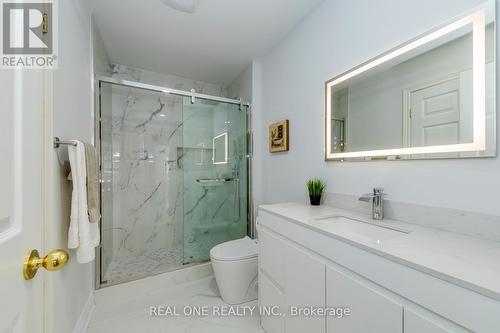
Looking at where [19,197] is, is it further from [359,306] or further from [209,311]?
[209,311]

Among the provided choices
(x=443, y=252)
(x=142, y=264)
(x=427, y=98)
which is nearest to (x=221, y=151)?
(x=142, y=264)

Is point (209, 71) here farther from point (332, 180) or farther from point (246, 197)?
point (332, 180)

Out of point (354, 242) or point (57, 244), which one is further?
point (57, 244)

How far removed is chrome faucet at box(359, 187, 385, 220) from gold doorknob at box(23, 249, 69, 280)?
1257mm

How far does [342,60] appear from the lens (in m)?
1.42

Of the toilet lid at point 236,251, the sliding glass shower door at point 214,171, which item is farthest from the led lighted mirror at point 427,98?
the sliding glass shower door at point 214,171

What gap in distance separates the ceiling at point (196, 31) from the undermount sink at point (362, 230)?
160cm

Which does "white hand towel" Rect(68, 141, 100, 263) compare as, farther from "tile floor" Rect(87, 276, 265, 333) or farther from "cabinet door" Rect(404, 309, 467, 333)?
"cabinet door" Rect(404, 309, 467, 333)

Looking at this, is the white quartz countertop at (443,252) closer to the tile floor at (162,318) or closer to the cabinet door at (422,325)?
the cabinet door at (422,325)

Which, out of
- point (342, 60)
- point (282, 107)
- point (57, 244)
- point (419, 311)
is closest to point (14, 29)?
point (57, 244)

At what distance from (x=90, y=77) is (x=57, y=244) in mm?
1316

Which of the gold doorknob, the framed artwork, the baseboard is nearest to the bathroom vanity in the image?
the framed artwork

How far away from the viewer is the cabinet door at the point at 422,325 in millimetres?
551

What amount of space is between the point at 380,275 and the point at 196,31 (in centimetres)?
219
